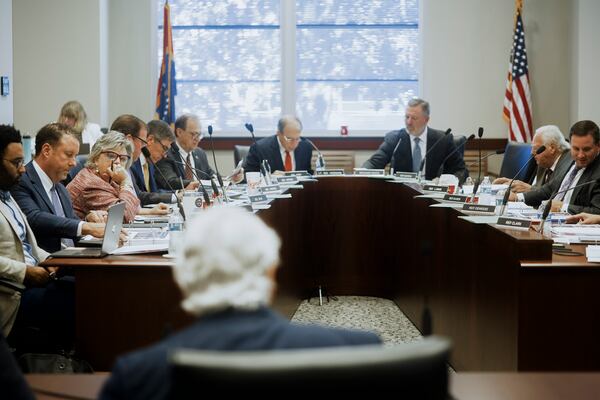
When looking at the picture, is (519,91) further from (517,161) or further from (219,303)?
(219,303)

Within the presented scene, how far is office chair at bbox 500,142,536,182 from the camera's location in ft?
21.4

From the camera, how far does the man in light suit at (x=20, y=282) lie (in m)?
3.16

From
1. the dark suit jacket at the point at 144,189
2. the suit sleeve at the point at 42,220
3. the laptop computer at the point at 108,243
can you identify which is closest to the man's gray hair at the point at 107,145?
the dark suit jacket at the point at 144,189

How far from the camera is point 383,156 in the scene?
6.80 m

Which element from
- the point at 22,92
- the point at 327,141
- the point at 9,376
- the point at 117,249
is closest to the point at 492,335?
the point at 117,249

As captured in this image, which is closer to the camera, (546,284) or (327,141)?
(546,284)

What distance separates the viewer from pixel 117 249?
3.21m

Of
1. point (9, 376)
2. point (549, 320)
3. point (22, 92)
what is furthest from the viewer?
point (22, 92)

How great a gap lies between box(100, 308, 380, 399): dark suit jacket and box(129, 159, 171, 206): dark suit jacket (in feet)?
13.9

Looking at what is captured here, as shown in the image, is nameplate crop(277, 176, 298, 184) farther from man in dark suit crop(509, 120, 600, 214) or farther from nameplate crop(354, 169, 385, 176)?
man in dark suit crop(509, 120, 600, 214)

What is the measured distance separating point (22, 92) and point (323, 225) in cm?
400

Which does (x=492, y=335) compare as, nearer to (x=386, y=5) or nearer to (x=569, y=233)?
(x=569, y=233)

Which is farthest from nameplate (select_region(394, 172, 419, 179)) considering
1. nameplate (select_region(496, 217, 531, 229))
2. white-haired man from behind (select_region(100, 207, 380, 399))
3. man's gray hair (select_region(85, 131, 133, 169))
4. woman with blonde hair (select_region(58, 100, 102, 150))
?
white-haired man from behind (select_region(100, 207, 380, 399))

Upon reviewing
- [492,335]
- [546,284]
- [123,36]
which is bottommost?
[492,335]
